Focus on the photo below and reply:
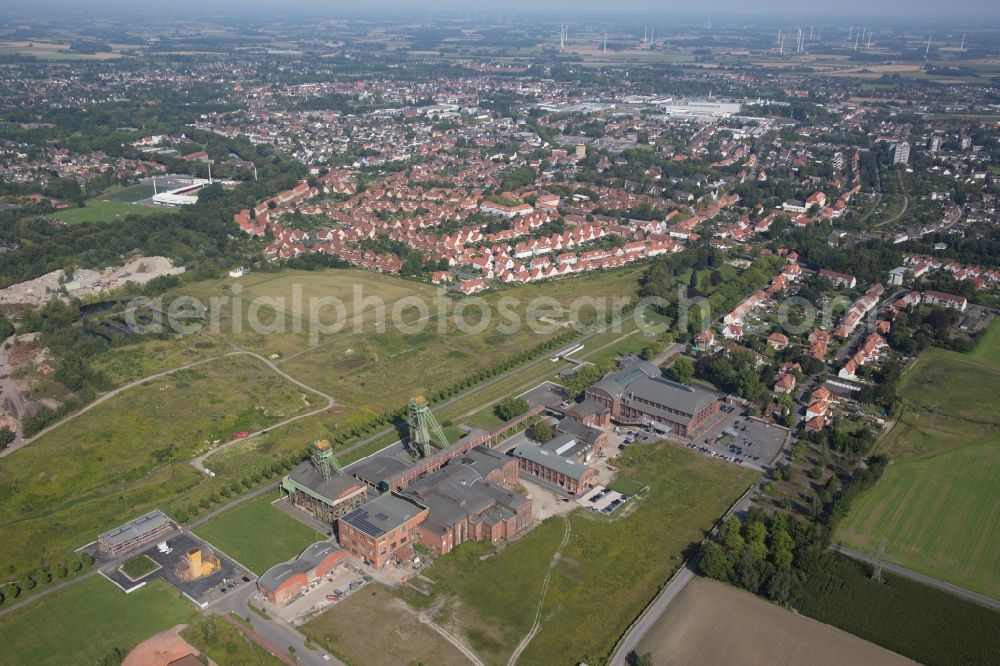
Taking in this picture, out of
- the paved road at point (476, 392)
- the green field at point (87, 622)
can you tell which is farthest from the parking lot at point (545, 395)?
the green field at point (87, 622)

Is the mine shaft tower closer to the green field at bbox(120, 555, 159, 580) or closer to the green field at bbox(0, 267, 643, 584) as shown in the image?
the green field at bbox(0, 267, 643, 584)

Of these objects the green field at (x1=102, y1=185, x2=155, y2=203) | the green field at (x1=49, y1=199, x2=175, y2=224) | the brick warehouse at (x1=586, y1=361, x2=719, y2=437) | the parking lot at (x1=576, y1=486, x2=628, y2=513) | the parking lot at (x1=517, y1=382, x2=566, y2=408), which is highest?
the green field at (x1=102, y1=185, x2=155, y2=203)

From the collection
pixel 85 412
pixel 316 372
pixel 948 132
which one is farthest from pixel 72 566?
pixel 948 132

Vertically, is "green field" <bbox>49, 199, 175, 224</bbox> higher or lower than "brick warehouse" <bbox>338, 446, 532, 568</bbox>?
higher

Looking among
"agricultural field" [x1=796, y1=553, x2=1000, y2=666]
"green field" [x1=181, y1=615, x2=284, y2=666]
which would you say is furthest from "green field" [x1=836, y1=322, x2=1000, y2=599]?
"green field" [x1=181, y1=615, x2=284, y2=666]

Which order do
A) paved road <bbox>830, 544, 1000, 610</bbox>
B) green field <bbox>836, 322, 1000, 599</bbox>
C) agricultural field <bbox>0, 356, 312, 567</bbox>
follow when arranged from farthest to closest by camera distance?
agricultural field <bbox>0, 356, 312, 567</bbox> < green field <bbox>836, 322, 1000, 599</bbox> < paved road <bbox>830, 544, 1000, 610</bbox>

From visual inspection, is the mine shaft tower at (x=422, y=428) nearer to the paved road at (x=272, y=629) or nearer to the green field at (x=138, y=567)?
the paved road at (x=272, y=629)

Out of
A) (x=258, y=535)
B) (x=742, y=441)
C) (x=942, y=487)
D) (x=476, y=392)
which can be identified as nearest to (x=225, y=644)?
(x=258, y=535)

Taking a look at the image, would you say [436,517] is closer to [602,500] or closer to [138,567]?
[602,500]
